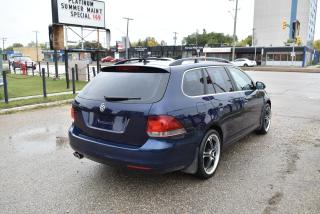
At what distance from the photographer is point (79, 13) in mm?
16906

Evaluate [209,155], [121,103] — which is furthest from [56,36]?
[209,155]

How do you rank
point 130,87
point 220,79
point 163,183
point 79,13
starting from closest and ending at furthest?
point 130,87 → point 163,183 → point 220,79 → point 79,13

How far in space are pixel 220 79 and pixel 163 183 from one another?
1.89 metres

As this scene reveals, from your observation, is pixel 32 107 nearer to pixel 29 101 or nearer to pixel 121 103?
pixel 29 101

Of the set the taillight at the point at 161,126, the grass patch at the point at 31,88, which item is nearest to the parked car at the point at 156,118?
the taillight at the point at 161,126

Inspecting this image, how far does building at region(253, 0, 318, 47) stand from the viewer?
89000 mm

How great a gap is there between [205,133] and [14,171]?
2.92 m

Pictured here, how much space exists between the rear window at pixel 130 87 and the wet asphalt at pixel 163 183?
1.20 m

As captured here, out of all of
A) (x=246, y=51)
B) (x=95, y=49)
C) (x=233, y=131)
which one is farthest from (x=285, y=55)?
(x=233, y=131)

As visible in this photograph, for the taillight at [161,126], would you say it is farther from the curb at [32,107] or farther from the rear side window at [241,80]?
the curb at [32,107]

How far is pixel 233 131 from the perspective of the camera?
190 inches

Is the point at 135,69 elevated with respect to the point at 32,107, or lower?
elevated

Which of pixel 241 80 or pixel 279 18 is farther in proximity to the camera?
pixel 279 18

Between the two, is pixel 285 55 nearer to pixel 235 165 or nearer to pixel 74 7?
pixel 74 7
